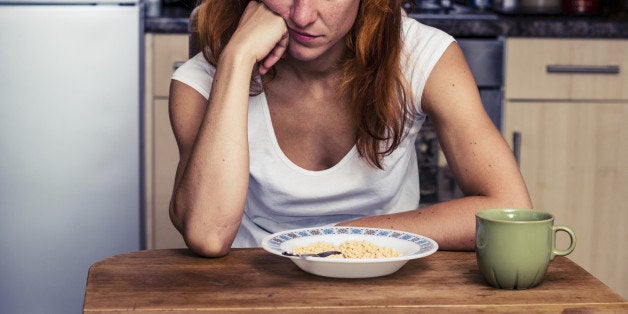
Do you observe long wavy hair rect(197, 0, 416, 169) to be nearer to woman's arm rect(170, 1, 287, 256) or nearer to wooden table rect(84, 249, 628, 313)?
woman's arm rect(170, 1, 287, 256)

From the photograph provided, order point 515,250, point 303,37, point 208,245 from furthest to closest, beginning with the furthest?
point 303,37, point 208,245, point 515,250

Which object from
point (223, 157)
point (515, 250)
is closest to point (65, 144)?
point (223, 157)

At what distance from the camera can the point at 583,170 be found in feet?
8.93

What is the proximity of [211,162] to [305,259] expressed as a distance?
0.30 metres

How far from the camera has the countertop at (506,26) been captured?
2633 mm

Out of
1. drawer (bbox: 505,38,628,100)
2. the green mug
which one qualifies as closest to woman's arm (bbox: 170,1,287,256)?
the green mug

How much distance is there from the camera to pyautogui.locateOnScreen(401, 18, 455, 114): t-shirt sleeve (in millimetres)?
1529

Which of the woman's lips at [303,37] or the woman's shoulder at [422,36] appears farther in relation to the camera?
the woman's shoulder at [422,36]

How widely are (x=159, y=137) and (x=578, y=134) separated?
3.83ft

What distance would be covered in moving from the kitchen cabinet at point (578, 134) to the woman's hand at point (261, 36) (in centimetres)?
133

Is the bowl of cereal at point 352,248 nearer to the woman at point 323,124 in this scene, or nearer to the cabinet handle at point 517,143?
the woman at point 323,124

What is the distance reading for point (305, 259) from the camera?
107cm

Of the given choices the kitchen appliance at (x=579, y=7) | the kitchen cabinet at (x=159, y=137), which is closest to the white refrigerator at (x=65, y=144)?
the kitchen cabinet at (x=159, y=137)

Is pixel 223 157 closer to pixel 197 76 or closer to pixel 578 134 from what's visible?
pixel 197 76
